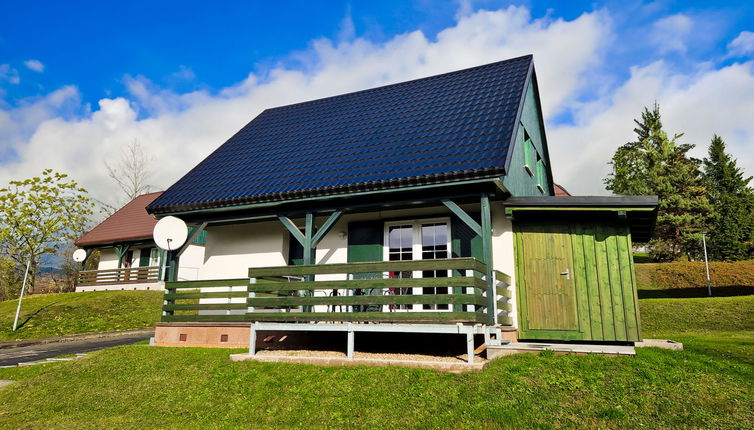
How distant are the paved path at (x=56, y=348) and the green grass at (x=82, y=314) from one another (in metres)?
2.01

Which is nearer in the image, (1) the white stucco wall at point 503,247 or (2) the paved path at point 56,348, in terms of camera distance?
(1) the white stucco wall at point 503,247

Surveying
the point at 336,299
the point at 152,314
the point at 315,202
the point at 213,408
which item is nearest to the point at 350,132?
the point at 315,202

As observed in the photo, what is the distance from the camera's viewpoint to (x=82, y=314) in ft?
60.5

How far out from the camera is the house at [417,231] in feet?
28.8

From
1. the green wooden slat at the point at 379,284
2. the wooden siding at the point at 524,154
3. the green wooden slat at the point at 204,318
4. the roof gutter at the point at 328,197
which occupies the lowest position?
the green wooden slat at the point at 204,318

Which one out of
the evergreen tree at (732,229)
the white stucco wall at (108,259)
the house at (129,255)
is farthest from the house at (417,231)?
the evergreen tree at (732,229)

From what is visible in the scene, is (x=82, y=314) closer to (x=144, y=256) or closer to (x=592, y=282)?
(x=144, y=256)

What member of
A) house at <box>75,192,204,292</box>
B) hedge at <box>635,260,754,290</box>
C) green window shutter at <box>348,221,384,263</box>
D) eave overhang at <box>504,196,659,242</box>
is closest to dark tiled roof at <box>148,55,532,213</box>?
eave overhang at <box>504,196,659,242</box>

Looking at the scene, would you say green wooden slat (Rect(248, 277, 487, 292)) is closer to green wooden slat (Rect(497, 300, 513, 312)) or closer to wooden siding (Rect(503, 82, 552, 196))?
green wooden slat (Rect(497, 300, 513, 312))

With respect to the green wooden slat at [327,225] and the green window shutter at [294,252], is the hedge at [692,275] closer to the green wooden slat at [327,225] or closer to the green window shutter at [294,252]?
the green window shutter at [294,252]

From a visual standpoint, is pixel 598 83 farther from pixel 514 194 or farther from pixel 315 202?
pixel 315 202

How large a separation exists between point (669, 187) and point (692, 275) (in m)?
9.28

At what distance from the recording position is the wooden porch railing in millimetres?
26047

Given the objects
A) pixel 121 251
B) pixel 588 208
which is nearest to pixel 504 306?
pixel 588 208
